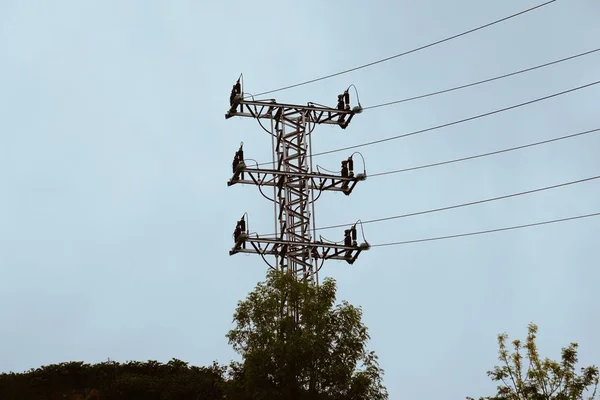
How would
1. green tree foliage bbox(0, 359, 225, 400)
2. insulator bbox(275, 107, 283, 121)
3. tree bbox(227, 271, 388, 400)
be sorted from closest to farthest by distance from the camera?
tree bbox(227, 271, 388, 400) < insulator bbox(275, 107, 283, 121) < green tree foliage bbox(0, 359, 225, 400)

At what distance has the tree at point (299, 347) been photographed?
30.4 metres

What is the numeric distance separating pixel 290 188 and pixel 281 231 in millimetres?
1631

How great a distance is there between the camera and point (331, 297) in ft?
105

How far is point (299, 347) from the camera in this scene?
3025cm

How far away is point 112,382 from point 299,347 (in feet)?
36.3

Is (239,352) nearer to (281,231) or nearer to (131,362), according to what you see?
(281,231)

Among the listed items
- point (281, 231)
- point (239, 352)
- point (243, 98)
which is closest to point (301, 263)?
point (281, 231)

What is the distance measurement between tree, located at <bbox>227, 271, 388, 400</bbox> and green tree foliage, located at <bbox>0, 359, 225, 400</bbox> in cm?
612

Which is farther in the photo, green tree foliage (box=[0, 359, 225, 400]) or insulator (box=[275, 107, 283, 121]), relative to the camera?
green tree foliage (box=[0, 359, 225, 400])

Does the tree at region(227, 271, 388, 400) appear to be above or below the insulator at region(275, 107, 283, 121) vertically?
below

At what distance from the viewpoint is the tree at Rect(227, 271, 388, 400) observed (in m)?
30.4

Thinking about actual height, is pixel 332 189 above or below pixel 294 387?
above

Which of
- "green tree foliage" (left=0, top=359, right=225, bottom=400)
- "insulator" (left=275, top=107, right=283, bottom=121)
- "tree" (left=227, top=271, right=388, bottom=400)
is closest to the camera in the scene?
"tree" (left=227, top=271, right=388, bottom=400)

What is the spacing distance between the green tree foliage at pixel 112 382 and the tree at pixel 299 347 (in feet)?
20.1
